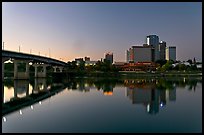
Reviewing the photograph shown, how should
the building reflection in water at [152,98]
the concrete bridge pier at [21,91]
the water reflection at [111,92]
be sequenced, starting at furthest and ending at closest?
1. the concrete bridge pier at [21,91]
2. the water reflection at [111,92]
3. the building reflection in water at [152,98]

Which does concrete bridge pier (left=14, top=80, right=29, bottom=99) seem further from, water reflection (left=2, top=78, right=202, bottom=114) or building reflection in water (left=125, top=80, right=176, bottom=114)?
building reflection in water (left=125, top=80, right=176, bottom=114)

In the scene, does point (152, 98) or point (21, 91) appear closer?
point (152, 98)

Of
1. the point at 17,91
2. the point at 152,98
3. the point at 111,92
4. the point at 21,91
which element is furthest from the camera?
the point at 21,91

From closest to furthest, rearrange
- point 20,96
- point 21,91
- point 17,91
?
1. point 20,96
2. point 17,91
3. point 21,91

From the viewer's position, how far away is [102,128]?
1310 cm

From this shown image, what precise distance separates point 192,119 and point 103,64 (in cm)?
Result: 12357

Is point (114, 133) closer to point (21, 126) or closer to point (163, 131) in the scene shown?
point (163, 131)

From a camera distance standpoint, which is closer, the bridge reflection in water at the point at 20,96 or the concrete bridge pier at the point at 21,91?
the bridge reflection in water at the point at 20,96

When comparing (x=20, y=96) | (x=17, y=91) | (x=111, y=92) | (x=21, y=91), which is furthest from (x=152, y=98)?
(x=17, y=91)

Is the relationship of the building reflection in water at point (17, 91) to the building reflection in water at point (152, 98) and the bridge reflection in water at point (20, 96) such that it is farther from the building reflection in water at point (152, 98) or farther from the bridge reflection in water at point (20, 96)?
the building reflection in water at point (152, 98)

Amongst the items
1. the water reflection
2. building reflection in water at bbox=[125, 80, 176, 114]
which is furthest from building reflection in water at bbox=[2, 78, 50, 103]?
building reflection in water at bbox=[125, 80, 176, 114]

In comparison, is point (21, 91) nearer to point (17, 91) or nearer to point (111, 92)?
point (17, 91)

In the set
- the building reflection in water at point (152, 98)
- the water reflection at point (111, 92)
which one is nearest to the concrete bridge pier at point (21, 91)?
the water reflection at point (111, 92)

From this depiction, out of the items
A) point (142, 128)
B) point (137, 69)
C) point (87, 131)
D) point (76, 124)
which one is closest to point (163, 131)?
point (142, 128)
